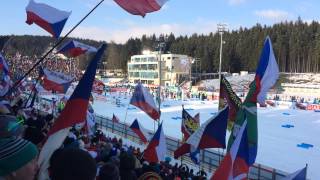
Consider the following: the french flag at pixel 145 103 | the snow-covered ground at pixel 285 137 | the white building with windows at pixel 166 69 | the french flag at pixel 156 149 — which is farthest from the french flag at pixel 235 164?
the white building with windows at pixel 166 69

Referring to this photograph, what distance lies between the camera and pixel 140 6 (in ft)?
21.9

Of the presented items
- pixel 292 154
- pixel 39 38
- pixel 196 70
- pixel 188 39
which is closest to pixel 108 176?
pixel 292 154

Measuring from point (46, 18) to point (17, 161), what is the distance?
811cm

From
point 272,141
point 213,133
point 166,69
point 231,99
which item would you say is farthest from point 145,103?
point 166,69

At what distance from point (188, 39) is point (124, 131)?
4276 inches

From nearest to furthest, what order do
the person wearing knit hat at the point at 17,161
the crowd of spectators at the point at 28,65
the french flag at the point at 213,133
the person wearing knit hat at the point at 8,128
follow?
the person wearing knit hat at the point at 17,161, the person wearing knit hat at the point at 8,128, the french flag at the point at 213,133, the crowd of spectators at the point at 28,65

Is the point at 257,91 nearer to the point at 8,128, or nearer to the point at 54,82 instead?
the point at 8,128

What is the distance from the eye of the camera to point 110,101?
4756cm

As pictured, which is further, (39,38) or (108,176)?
(39,38)

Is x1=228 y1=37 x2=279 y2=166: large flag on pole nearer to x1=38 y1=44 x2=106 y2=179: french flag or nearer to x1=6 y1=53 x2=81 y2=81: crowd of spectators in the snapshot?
x1=38 y1=44 x2=106 y2=179: french flag

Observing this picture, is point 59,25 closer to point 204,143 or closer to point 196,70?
point 204,143

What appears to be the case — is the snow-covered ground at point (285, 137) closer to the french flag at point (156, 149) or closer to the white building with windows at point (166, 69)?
the french flag at point (156, 149)

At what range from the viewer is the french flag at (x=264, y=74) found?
5.98 m

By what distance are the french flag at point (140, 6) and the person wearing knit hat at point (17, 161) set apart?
4838 mm
